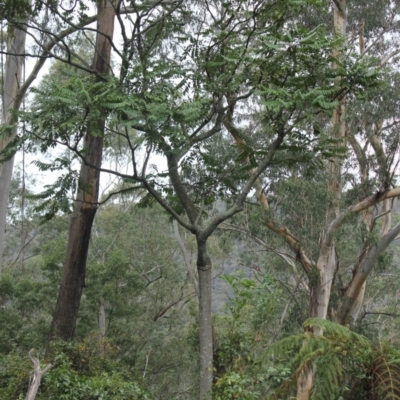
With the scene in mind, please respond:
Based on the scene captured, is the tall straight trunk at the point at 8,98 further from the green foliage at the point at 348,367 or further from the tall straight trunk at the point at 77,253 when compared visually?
the green foliage at the point at 348,367

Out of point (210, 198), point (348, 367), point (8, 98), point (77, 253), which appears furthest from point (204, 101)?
point (8, 98)

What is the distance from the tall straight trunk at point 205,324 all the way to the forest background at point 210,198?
0.02 meters

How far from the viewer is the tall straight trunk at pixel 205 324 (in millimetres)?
4664

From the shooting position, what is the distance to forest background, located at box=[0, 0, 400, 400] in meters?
4.49

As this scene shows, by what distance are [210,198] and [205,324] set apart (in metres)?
1.55

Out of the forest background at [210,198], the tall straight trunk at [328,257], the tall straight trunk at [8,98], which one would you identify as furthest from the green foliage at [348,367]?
the tall straight trunk at [8,98]

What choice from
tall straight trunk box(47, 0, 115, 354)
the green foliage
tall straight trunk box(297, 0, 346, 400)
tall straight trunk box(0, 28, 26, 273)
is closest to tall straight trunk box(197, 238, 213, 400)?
the green foliage

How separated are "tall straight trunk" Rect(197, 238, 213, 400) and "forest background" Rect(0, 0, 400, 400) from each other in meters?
0.02

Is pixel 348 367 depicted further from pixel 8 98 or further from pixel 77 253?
pixel 8 98

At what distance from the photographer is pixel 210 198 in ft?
20.0

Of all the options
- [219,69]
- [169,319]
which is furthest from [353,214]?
[169,319]

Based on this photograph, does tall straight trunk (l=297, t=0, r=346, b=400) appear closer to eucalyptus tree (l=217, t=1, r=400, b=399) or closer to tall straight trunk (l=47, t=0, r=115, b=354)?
eucalyptus tree (l=217, t=1, r=400, b=399)

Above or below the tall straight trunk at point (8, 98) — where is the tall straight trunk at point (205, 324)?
below

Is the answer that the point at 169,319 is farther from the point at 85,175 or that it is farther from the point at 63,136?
the point at 63,136
